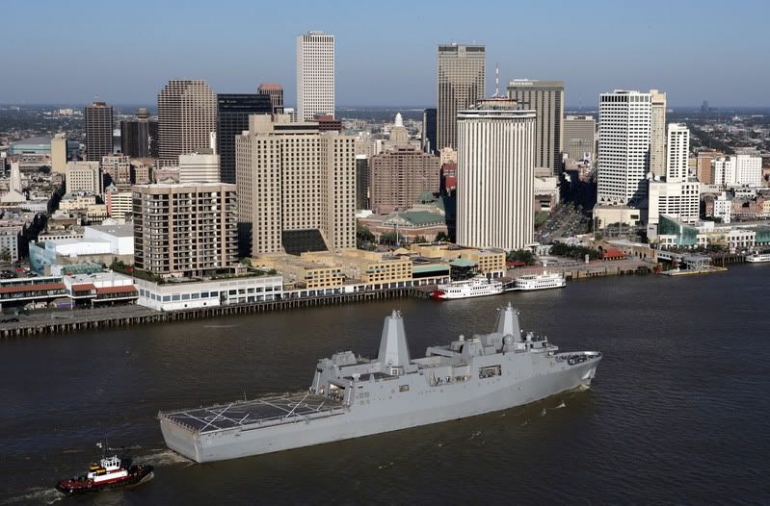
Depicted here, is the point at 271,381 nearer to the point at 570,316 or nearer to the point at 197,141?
the point at 570,316

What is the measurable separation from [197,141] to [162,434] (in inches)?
2998

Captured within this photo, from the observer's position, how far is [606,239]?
59281mm

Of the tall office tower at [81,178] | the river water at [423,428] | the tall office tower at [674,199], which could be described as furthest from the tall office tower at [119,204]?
the river water at [423,428]

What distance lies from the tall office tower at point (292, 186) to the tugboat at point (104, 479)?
2847cm

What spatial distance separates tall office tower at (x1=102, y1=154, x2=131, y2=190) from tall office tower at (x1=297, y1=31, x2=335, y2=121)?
2414cm

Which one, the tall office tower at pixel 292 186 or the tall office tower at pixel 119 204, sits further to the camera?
the tall office tower at pixel 119 204

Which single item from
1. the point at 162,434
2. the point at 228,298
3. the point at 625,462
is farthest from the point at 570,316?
the point at 162,434

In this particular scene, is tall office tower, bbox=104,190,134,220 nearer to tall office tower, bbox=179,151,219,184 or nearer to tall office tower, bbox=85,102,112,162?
tall office tower, bbox=179,151,219,184

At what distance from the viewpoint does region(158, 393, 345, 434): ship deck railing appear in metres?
22.6

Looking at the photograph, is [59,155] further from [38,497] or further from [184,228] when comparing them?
[38,497]

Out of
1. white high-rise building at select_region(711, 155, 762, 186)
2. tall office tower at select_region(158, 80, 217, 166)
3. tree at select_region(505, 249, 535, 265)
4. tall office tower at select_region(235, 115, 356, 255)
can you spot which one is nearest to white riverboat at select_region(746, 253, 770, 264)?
tree at select_region(505, 249, 535, 265)

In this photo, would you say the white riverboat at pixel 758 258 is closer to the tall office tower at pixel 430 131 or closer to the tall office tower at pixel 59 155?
the tall office tower at pixel 430 131

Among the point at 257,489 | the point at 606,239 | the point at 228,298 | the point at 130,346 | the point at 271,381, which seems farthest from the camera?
the point at 606,239

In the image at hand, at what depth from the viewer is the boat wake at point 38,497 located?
2031cm
